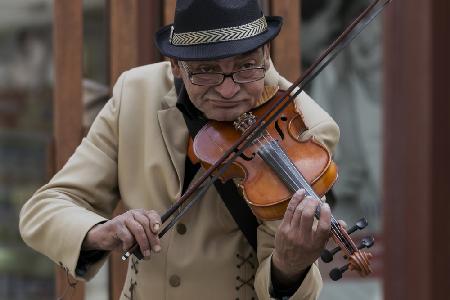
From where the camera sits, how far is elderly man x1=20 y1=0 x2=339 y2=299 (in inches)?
115

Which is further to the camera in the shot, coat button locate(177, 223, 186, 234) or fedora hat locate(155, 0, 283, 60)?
coat button locate(177, 223, 186, 234)

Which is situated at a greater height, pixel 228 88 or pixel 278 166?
pixel 228 88

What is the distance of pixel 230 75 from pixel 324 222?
480mm

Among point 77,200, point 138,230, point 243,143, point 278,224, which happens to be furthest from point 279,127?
point 77,200

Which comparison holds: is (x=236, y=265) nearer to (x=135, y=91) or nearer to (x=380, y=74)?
(x=135, y=91)

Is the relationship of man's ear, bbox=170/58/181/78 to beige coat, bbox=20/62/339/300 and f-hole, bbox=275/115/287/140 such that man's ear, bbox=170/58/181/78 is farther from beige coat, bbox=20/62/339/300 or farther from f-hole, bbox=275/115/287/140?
f-hole, bbox=275/115/287/140

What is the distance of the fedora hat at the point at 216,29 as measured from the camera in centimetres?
292

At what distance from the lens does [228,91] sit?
9.50ft

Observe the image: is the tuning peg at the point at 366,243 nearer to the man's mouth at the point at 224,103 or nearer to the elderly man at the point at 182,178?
the elderly man at the point at 182,178

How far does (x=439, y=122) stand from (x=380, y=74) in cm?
88

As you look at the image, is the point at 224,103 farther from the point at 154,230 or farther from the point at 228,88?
the point at 154,230

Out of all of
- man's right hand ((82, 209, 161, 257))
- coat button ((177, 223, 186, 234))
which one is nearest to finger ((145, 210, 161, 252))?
man's right hand ((82, 209, 161, 257))

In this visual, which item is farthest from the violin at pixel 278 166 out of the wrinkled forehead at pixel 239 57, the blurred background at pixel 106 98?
the blurred background at pixel 106 98

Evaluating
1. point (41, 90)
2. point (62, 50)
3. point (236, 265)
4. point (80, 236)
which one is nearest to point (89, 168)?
point (80, 236)
